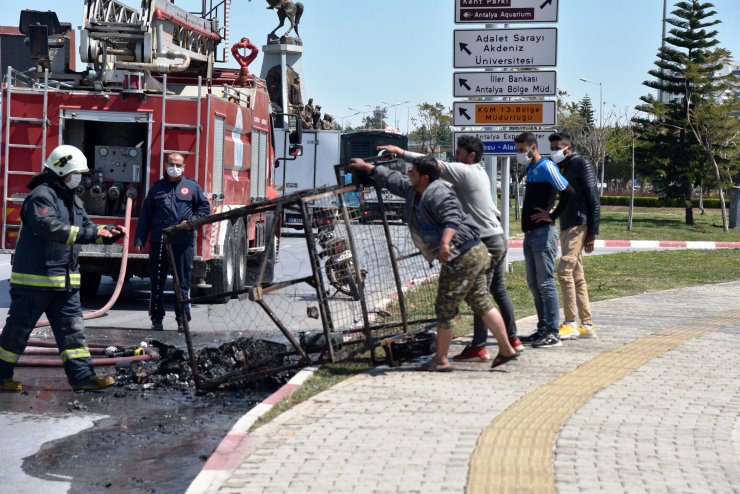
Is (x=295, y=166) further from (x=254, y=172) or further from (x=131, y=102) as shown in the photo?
(x=131, y=102)

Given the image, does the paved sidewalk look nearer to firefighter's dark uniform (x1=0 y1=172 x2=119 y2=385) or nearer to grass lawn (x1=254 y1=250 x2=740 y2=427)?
grass lawn (x1=254 y1=250 x2=740 y2=427)

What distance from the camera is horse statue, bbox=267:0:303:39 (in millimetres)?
40781

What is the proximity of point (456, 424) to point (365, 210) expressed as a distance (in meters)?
2.98

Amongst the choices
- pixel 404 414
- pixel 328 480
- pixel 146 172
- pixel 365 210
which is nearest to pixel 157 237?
pixel 146 172

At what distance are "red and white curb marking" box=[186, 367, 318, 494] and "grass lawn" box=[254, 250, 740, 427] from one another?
8cm

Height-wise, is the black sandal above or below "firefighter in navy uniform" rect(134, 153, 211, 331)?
below

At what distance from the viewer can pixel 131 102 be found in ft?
45.2

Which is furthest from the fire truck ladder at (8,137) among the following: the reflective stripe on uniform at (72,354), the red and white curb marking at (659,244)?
the red and white curb marking at (659,244)

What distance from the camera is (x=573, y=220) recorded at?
34.6 feet

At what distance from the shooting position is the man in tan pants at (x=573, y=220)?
34.2 feet

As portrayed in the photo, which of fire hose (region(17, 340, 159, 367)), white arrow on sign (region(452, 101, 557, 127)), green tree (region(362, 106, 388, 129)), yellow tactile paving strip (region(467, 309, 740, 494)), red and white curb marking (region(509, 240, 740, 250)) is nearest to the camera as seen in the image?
yellow tactile paving strip (region(467, 309, 740, 494))

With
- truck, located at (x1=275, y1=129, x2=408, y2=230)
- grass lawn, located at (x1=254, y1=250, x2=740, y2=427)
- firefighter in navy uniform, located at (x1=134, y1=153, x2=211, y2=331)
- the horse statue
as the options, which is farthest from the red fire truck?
the horse statue

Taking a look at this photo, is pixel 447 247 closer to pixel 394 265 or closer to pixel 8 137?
pixel 394 265

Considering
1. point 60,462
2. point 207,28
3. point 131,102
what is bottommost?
point 60,462
